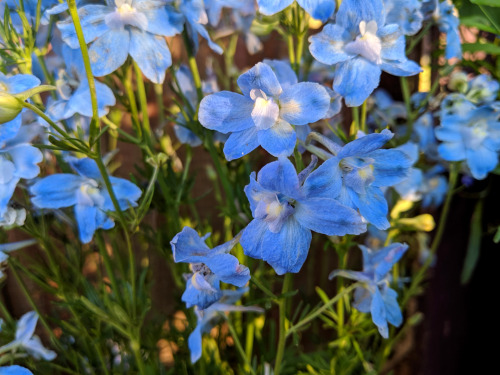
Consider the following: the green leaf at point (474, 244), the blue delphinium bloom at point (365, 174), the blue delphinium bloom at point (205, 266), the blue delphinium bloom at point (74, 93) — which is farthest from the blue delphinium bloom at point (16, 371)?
the green leaf at point (474, 244)

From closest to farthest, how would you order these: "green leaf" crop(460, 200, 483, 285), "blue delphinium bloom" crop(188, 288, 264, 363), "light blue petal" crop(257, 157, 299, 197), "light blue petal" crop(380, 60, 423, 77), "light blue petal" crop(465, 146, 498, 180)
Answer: "light blue petal" crop(257, 157, 299, 197) → "light blue petal" crop(380, 60, 423, 77) → "blue delphinium bloom" crop(188, 288, 264, 363) → "light blue petal" crop(465, 146, 498, 180) → "green leaf" crop(460, 200, 483, 285)

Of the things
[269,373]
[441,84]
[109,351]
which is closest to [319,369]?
[269,373]

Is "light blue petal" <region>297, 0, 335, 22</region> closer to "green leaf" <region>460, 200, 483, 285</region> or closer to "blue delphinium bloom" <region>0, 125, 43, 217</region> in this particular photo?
"blue delphinium bloom" <region>0, 125, 43, 217</region>

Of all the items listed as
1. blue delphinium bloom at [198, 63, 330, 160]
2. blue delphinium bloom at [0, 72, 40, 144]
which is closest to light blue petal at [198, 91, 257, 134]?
blue delphinium bloom at [198, 63, 330, 160]

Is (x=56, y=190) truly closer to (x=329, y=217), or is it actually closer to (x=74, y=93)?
(x=74, y=93)

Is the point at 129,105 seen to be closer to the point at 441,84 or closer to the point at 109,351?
the point at 109,351

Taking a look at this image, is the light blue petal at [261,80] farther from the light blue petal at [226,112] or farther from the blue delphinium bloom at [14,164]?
the blue delphinium bloom at [14,164]
